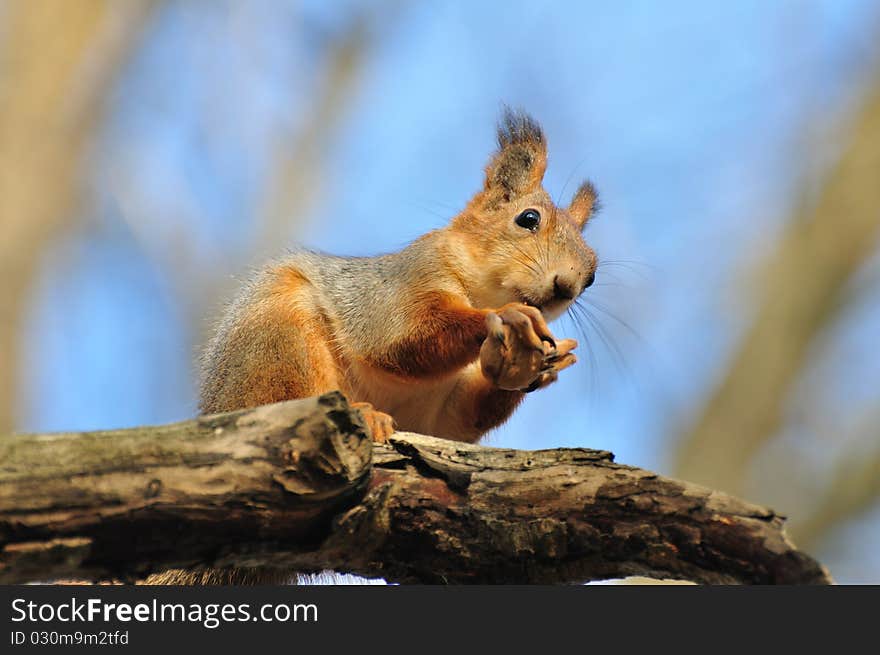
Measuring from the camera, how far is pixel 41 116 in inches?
264

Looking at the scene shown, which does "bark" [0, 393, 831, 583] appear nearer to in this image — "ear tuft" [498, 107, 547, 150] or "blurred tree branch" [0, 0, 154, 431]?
"ear tuft" [498, 107, 547, 150]

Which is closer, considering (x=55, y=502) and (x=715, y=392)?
(x=55, y=502)

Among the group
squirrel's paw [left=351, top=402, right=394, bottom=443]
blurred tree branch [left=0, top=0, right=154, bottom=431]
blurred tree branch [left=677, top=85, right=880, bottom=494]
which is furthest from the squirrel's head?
blurred tree branch [left=0, top=0, right=154, bottom=431]

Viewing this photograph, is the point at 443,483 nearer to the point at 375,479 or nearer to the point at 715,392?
the point at 375,479

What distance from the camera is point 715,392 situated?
21.3ft

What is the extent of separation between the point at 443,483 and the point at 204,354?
171 cm

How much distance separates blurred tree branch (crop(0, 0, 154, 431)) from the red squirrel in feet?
9.05

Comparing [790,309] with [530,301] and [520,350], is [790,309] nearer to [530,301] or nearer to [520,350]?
[530,301]

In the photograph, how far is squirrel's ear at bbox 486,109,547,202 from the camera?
4027 mm

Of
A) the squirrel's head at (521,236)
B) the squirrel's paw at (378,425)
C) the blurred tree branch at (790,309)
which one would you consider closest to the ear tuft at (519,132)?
the squirrel's head at (521,236)

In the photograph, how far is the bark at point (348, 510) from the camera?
233 cm

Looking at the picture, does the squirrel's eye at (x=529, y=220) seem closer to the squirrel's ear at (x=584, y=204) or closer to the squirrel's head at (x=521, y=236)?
the squirrel's head at (x=521, y=236)

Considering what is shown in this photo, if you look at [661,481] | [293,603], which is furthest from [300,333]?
[661,481]

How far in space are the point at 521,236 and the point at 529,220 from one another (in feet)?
0.29
